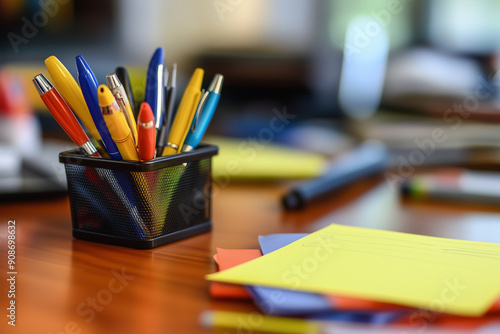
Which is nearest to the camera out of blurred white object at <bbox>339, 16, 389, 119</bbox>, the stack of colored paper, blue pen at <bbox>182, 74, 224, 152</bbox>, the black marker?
the stack of colored paper

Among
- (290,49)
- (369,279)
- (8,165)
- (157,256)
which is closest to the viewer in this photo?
(369,279)

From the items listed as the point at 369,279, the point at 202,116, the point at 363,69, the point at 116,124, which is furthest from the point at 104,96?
the point at 363,69

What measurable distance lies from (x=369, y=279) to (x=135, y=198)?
227mm

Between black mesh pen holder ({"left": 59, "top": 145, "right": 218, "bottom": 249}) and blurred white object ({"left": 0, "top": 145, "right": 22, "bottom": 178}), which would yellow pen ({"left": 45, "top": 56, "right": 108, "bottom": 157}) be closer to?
black mesh pen holder ({"left": 59, "top": 145, "right": 218, "bottom": 249})

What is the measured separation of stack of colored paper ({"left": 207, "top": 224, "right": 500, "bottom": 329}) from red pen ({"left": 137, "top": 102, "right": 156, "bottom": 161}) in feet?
0.37

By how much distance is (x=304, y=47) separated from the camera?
3.21m

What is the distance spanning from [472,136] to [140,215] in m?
0.80

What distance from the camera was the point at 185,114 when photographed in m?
0.61

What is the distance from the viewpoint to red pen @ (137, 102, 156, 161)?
1.67ft

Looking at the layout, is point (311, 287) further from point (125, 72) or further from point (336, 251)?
point (125, 72)

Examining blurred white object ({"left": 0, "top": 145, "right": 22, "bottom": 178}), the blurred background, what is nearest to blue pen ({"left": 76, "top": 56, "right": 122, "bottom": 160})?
blurred white object ({"left": 0, "top": 145, "right": 22, "bottom": 178})

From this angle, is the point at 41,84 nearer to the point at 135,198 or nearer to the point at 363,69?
the point at 135,198

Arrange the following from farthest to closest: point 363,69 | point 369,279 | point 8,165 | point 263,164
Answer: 1. point 363,69
2. point 263,164
3. point 8,165
4. point 369,279

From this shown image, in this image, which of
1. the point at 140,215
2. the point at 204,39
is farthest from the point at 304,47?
the point at 140,215
